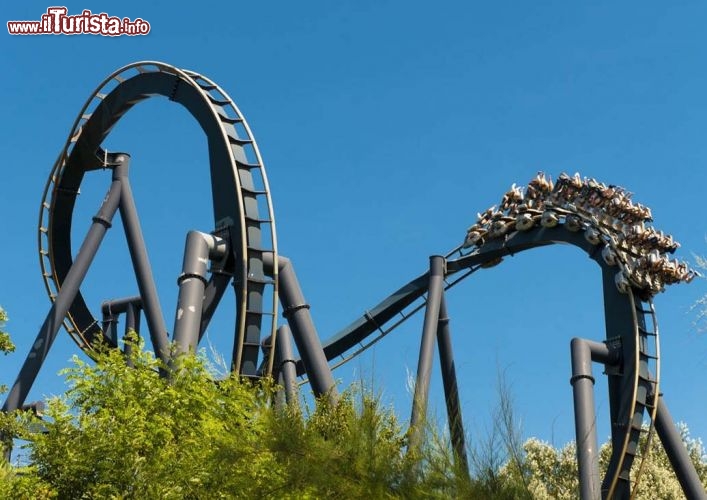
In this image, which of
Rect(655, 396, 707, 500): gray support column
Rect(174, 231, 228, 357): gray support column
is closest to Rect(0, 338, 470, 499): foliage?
Rect(174, 231, 228, 357): gray support column

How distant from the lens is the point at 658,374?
16.5 metres

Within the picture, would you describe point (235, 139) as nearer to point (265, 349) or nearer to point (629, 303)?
point (265, 349)

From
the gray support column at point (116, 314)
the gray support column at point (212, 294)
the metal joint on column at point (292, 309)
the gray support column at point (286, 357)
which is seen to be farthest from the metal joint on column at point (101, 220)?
the metal joint on column at point (292, 309)

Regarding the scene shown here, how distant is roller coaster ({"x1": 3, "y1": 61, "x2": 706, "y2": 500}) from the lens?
1559 centimetres

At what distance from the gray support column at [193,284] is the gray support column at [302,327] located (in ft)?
2.83

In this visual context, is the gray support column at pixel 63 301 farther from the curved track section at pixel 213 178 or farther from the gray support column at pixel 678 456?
the gray support column at pixel 678 456

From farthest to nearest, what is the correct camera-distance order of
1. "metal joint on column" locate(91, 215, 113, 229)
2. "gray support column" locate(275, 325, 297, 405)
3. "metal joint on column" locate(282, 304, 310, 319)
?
1. "metal joint on column" locate(91, 215, 113, 229)
2. "gray support column" locate(275, 325, 297, 405)
3. "metal joint on column" locate(282, 304, 310, 319)

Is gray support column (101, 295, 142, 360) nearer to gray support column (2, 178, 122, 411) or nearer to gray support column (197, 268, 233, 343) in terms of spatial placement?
gray support column (2, 178, 122, 411)

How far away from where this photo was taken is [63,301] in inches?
731

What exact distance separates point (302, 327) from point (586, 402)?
417 centimetres

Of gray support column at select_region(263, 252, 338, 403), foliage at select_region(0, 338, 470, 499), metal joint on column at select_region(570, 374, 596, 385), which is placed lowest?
foliage at select_region(0, 338, 470, 499)

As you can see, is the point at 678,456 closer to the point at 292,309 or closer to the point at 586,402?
the point at 586,402

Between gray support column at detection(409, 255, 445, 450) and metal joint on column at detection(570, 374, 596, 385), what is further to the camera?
gray support column at detection(409, 255, 445, 450)

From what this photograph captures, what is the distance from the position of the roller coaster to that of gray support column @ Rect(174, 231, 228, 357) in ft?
0.05
